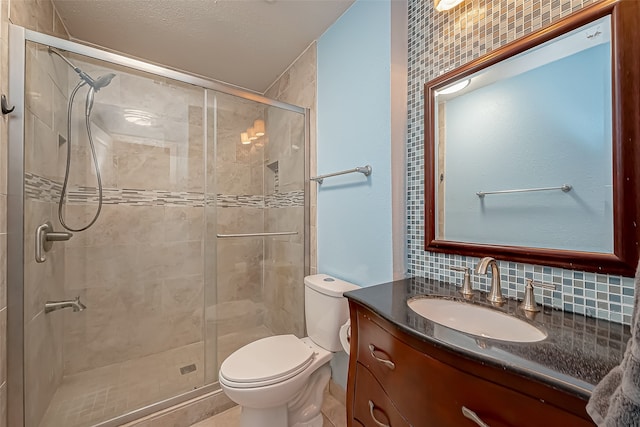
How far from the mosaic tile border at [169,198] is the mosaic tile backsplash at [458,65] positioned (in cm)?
97

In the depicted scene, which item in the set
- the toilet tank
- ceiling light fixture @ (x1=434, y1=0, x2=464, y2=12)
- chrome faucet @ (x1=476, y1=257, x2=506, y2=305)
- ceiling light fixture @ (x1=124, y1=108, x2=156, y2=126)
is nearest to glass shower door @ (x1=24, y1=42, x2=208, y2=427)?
ceiling light fixture @ (x1=124, y1=108, x2=156, y2=126)

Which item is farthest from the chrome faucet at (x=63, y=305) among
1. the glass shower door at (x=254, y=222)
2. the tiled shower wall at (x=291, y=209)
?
the tiled shower wall at (x=291, y=209)

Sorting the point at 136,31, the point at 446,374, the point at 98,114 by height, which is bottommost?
the point at 446,374

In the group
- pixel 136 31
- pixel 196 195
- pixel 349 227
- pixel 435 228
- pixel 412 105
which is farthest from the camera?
pixel 196 195

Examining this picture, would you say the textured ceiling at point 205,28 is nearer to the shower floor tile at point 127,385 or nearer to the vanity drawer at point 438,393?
the vanity drawer at point 438,393

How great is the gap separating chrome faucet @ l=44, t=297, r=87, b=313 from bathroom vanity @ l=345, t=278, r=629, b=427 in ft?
5.47

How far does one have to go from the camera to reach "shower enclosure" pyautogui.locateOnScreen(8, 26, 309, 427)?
4.48ft

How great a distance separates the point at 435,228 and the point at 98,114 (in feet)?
7.26

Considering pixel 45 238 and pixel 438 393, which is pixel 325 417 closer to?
pixel 438 393

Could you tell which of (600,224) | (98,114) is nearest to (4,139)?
(98,114)

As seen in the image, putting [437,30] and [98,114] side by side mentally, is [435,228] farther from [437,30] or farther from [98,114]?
[98,114]

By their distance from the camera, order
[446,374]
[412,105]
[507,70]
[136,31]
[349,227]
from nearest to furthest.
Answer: [446,374]
[507,70]
[412,105]
[349,227]
[136,31]

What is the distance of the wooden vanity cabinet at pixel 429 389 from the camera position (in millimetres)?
475

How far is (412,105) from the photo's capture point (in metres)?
1.26
